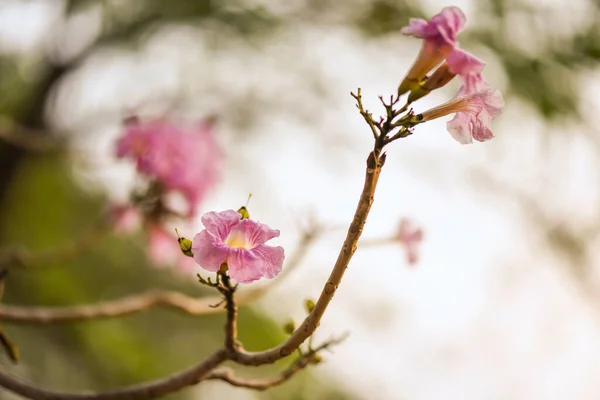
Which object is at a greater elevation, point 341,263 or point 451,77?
point 451,77

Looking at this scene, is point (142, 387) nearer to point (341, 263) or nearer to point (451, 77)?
point (341, 263)

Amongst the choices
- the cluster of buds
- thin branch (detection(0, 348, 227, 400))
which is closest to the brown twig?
thin branch (detection(0, 348, 227, 400))

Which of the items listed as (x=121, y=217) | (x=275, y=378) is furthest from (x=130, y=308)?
(x=121, y=217)

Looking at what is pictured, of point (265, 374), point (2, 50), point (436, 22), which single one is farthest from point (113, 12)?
point (436, 22)

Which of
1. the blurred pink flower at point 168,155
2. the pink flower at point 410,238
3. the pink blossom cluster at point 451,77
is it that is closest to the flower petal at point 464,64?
the pink blossom cluster at point 451,77

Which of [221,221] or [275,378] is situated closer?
[221,221]

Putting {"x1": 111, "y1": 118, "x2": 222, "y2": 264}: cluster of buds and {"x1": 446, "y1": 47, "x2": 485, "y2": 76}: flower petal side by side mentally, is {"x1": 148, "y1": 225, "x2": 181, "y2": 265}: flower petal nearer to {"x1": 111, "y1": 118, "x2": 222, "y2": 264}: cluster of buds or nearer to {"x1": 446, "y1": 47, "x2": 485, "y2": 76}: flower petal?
{"x1": 111, "y1": 118, "x2": 222, "y2": 264}: cluster of buds

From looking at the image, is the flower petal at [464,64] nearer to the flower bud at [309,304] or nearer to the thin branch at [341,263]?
the thin branch at [341,263]

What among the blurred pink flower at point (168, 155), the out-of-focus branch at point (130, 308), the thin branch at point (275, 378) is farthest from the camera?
the blurred pink flower at point (168, 155)
